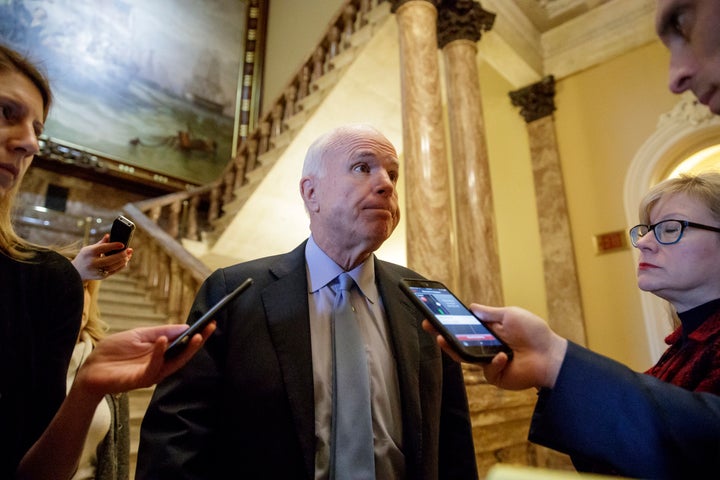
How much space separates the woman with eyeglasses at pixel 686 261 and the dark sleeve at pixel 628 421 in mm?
470

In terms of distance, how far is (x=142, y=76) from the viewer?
9.21 meters

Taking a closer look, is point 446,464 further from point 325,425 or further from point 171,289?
point 171,289

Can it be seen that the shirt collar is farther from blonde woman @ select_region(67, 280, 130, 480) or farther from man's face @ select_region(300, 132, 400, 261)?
blonde woman @ select_region(67, 280, 130, 480)

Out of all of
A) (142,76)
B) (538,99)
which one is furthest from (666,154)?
(142,76)

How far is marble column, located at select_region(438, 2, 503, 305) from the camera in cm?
399

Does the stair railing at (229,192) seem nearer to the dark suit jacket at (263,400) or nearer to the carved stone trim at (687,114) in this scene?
the dark suit jacket at (263,400)

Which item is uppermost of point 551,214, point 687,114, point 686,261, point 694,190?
point 687,114

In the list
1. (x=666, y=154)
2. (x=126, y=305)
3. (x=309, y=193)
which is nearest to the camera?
(x=309, y=193)

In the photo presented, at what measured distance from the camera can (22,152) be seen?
1.11m

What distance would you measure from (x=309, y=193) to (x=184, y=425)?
2.65ft

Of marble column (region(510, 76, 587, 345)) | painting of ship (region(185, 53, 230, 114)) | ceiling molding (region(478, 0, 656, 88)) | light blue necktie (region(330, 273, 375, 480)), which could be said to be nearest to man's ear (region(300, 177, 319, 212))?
light blue necktie (region(330, 273, 375, 480))

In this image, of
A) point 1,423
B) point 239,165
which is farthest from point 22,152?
point 239,165

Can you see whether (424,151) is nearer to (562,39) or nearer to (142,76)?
(562,39)

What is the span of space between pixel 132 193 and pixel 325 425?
8763 millimetres
